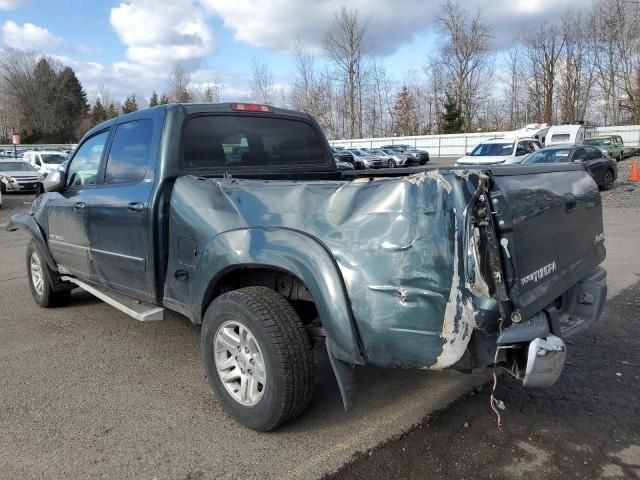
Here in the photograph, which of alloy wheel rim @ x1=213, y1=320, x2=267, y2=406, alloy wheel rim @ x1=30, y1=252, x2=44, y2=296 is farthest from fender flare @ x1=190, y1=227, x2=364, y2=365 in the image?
alloy wheel rim @ x1=30, y1=252, x2=44, y2=296

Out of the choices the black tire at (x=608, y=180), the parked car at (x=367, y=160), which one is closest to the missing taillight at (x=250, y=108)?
the black tire at (x=608, y=180)

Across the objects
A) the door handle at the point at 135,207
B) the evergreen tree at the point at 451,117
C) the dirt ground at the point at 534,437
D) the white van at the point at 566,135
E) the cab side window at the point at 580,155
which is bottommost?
Answer: the dirt ground at the point at 534,437

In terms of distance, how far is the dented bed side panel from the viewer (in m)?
2.38

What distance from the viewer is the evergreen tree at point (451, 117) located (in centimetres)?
6025

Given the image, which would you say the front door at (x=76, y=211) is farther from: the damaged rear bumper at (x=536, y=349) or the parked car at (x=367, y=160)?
the parked car at (x=367, y=160)

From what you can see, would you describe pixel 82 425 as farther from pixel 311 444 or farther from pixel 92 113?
pixel 92 113

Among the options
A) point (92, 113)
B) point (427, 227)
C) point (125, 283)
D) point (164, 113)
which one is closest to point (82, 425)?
point (125, 283)

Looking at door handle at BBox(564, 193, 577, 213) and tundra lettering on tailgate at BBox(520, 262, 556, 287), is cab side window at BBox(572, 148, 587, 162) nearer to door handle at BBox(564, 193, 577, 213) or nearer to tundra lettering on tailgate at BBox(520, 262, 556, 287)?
door handle at BBox(564, 193, 577, 213)

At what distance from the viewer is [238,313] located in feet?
9.98

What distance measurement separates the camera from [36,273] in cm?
593

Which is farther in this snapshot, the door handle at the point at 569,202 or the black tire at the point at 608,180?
the black tire at the point at 608,180

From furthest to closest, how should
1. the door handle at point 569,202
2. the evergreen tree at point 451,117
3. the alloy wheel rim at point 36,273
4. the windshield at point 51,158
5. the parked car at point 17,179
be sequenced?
1. the evergreen tree at point 451,117
2. the windshield at point 51,158
3. the parked car at point 17,179
4. the alloy wheel rim at point 36,273
5. the door handle at point 569,202

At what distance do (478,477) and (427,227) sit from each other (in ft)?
4.37

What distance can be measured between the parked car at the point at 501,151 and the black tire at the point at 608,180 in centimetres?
391
